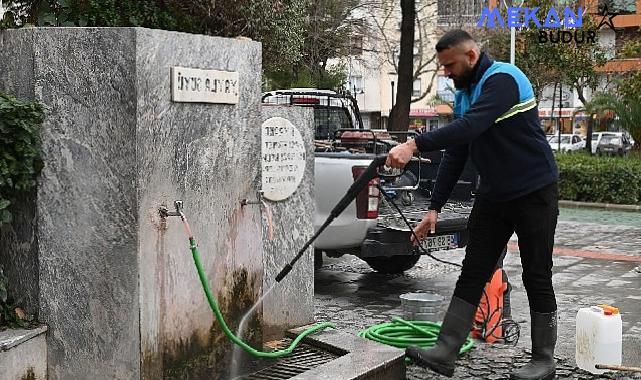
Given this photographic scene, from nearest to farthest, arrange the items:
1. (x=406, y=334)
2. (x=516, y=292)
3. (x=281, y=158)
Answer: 1. (x=281, y=158)
2. (x=406, y=334)
3. (x=516, y=292)

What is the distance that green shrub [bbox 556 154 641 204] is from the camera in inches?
711

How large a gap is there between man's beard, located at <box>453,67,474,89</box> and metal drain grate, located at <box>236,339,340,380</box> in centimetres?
170

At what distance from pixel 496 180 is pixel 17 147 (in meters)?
2.46

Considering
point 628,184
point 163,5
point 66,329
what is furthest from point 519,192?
point 628,184

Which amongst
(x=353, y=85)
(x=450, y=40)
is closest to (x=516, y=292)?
(x=450, y=40)

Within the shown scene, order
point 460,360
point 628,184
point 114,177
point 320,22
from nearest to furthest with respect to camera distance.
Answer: point 114,177 → point 460,360 → point 628,184 → point 320,22

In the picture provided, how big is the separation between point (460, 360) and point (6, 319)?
9.16ft

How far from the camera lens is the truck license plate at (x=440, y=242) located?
26.6 ft

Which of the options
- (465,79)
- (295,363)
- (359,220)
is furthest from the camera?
(359,220)

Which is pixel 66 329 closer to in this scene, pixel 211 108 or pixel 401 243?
pixel 211 108

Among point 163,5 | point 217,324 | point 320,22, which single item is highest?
point 320,22

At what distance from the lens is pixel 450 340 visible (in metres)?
4.93

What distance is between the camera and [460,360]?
18.3ft

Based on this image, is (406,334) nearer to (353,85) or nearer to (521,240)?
(521,240)
